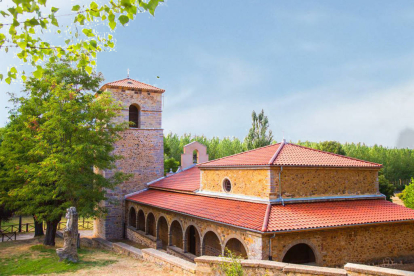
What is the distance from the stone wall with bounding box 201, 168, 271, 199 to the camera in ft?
43.2

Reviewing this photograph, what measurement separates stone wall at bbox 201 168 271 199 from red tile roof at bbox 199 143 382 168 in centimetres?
36

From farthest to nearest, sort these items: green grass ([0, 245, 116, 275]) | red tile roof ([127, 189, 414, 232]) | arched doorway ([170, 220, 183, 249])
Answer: arched doorway ([170, 220, 183, 249]), green grass ([0, 245, 116, 275]), red tile roof ([127, 189, 414, 232])

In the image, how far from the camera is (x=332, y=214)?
41.4ft

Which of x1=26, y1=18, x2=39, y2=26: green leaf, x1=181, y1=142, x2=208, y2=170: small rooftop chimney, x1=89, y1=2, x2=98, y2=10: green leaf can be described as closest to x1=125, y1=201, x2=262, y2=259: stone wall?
x1=181, y1=142, x2=208, y2=170: small rooftop chimney

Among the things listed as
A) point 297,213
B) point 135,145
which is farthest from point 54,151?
point 297,213

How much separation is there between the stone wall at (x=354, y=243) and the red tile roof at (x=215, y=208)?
3.77 feet

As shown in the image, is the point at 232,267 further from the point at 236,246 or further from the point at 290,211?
the point at 236,246

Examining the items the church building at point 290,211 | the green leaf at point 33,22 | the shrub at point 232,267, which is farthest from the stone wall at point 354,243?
the green leaf at point 33,22

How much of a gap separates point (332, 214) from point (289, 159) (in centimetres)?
271

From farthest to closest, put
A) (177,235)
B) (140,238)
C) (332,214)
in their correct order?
1. (140,238)
2. (177,235)
3. (332,214)

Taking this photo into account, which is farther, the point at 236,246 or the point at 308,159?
the point at 308,159

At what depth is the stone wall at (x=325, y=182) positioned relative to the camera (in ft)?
43.4

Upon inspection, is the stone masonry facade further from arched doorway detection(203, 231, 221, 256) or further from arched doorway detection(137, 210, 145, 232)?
arched doorway detection(137, 210, 145, 232)

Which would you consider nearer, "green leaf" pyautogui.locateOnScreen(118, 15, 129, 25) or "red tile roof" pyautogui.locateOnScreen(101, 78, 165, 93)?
"green leaf" pyautogui.locateOnScreen(118, 15, 129, 25)
